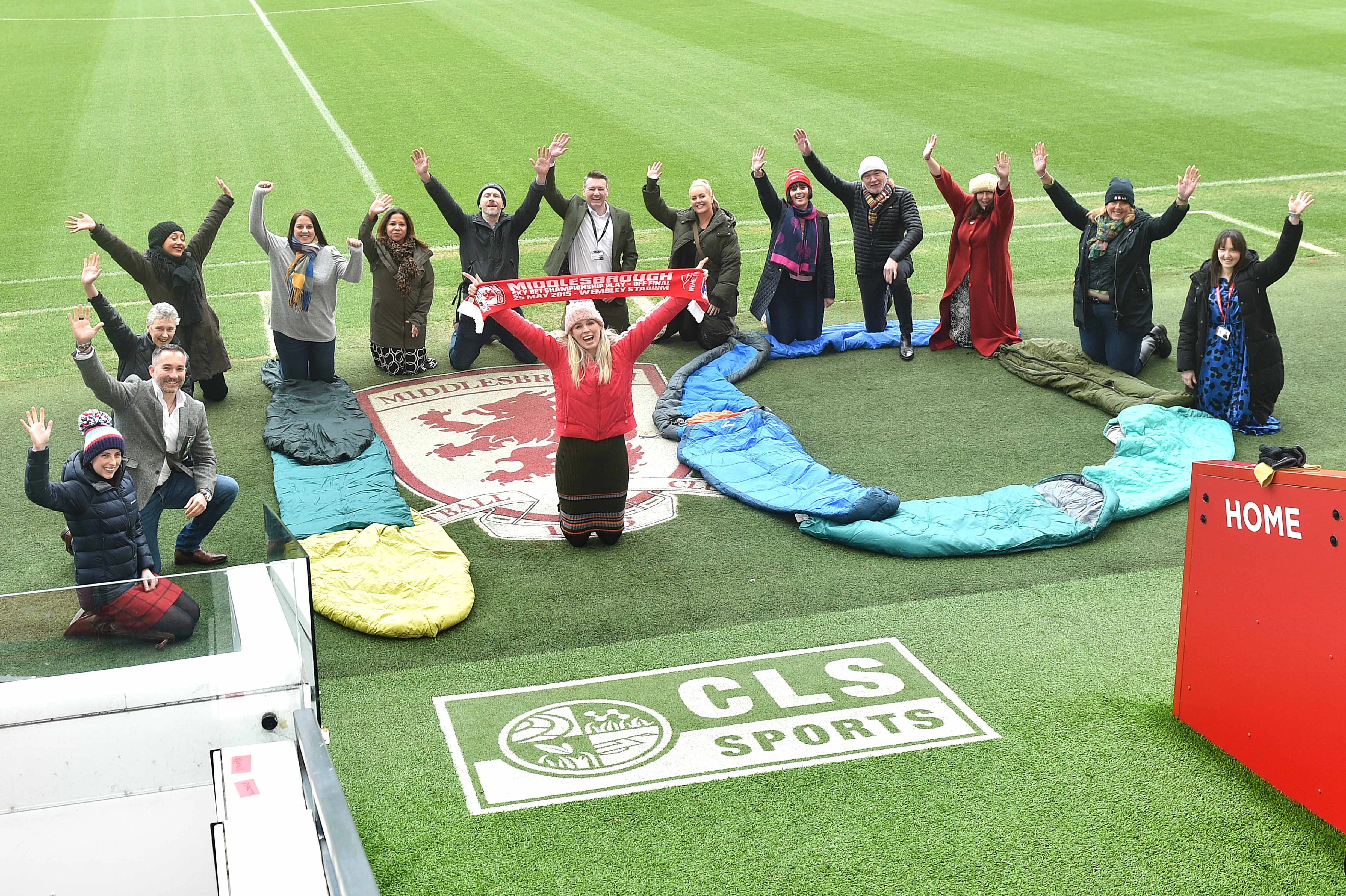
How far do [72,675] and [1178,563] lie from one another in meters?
6.43

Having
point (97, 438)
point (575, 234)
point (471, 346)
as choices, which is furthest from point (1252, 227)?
point (97, 438)

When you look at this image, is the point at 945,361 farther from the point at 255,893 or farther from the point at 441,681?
the point at 255,893

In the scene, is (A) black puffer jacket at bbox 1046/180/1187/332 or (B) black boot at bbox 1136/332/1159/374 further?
(B) black boot at bbox 1136/332/1159/374

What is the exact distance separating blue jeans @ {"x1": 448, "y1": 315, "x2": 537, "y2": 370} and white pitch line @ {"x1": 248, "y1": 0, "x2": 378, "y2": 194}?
7.20 m

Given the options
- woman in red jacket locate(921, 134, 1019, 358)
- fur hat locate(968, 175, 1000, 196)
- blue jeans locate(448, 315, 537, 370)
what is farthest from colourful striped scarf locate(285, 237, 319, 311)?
fur hat locate(968, 175, 1000, 196)

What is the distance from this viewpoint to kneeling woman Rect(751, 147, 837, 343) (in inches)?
477

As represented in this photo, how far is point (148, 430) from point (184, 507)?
0.63 meters

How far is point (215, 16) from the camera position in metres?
35.2

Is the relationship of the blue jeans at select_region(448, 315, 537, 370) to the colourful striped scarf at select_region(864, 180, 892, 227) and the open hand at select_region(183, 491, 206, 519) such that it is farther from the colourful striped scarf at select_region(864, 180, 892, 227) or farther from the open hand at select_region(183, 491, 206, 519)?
the open hand at select_region(183, 491, 206, 519)

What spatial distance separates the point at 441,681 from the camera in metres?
6.85

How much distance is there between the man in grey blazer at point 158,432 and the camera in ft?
24.0

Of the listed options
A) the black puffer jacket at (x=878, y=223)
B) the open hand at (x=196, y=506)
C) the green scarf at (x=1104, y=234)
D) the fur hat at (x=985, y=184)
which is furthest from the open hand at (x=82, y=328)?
the green scarf at (x=1104, y=234)

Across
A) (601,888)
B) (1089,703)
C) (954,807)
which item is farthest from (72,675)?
(1089,703)

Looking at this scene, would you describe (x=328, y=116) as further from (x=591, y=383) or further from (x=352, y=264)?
(x=591, y=383)
